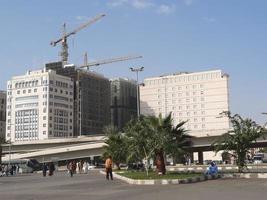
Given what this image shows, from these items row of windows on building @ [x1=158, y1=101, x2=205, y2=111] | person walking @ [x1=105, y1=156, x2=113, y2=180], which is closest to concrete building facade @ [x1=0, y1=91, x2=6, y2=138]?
row of windows on building @ [x1=158, y1=101, x2=205, y2=111]

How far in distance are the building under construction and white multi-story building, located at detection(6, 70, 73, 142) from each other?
3.67 meters

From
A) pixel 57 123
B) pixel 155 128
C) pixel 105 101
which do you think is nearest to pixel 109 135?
pixel 155 128

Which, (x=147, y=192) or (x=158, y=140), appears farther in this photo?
(x=158, y=140)

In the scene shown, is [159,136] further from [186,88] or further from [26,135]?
[186,88]

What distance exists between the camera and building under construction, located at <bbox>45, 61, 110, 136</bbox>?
168m

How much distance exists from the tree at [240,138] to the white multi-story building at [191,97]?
384ft

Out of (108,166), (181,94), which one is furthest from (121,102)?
(108,166)

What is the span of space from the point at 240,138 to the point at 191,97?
129m

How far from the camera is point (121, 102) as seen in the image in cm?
19275

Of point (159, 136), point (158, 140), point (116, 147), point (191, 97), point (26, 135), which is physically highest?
point (191, 97)

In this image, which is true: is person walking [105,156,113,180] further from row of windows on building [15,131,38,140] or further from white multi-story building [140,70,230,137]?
row of windows on building [15,131,38,140]

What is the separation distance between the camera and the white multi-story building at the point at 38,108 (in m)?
156

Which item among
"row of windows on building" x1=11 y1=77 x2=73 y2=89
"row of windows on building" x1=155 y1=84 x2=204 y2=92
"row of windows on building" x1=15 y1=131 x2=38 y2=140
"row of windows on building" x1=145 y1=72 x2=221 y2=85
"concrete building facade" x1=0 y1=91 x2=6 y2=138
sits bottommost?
"row of windows on building" x1=15 y1=131 x2=38 y2=140

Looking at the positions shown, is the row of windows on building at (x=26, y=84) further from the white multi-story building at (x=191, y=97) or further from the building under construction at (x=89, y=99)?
the white multi-story building at (x=191, y=97)
